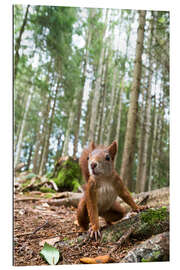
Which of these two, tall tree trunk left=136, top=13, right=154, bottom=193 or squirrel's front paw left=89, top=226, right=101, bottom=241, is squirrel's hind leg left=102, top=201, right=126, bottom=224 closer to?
squirrel's front paw left=89, top=226, right=101, bottom=241

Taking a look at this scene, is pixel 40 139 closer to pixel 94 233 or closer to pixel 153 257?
pixel 94 233

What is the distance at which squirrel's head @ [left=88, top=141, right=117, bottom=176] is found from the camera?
72.5 inches

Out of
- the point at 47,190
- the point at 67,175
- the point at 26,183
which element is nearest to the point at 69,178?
the point at 67,175

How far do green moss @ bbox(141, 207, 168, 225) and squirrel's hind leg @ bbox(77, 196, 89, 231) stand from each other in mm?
453

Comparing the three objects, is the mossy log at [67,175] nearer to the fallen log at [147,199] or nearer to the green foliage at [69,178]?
the green foliage at [69,178]

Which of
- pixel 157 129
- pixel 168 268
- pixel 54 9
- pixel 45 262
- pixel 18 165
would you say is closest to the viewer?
pixel 45 262

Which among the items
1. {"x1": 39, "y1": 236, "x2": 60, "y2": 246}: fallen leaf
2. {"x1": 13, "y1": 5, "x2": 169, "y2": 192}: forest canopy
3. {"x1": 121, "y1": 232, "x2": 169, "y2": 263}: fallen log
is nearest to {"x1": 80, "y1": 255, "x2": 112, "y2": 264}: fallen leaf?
{"x1": 121, "y1": 232, "x2": 169, "y2": 263}: fallen log

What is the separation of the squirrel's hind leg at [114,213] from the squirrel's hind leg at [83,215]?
170 millimetres

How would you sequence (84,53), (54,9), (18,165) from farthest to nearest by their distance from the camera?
1. (84,53)
2. (54,9)
3. (18,165)

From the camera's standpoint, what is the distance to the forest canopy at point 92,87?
238 cm
